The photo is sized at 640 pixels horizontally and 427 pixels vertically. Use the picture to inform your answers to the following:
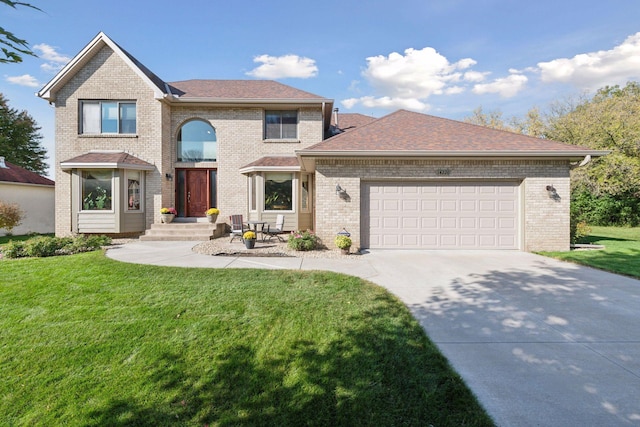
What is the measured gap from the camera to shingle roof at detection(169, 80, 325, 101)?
45.0 ft

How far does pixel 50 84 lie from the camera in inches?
491

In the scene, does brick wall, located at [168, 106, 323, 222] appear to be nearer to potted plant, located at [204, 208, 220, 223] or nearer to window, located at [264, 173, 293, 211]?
potted plant, located at [204, 208, 220, 223]

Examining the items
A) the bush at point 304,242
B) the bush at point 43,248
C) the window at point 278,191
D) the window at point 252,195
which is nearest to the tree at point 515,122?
the window at point 278,191

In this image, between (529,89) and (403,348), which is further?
(529,89)

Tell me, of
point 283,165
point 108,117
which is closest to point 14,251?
point 108,117

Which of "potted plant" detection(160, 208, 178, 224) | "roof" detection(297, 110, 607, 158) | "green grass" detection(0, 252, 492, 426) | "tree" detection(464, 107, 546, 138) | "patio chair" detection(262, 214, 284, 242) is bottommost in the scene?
"green grass" detection(0, 252, 492, 426)

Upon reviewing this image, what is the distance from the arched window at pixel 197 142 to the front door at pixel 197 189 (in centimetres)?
67

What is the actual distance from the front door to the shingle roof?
11.7ft

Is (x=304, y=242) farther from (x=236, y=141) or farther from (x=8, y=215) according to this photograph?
(x=8, y=215)

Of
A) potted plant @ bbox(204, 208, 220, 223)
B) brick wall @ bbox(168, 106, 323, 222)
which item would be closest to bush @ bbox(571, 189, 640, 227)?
brick wall @ bbox(168, 106, 323, 222)

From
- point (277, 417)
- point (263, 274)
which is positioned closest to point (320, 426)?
point (277, 417)

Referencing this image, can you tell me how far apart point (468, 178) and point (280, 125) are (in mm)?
8555

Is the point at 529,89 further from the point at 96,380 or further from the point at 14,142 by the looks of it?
the point at 14,142

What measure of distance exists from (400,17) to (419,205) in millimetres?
6957
